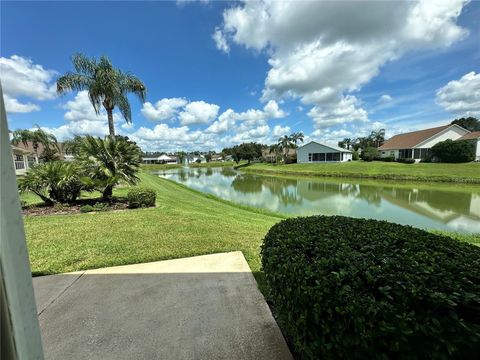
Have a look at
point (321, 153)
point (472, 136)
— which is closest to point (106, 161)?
point (321, 153)

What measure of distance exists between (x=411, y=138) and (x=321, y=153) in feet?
48.1

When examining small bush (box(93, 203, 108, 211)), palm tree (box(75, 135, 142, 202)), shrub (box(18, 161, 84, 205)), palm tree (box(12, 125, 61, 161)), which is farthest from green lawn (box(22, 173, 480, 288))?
palm tree (box(12, 125, 61, 161))

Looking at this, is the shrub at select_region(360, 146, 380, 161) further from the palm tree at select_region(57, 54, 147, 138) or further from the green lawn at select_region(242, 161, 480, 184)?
the palm tree at select_region(57, 54, 147, 138)

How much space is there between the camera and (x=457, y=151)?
29.5m

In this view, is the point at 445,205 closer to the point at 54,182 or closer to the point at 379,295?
the point at 379,295

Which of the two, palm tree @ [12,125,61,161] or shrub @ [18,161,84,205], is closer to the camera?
shrub @ [18,161,84,205]

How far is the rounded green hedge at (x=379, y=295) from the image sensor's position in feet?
3.91

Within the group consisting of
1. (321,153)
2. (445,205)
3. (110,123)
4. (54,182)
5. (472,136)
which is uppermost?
(110,123)

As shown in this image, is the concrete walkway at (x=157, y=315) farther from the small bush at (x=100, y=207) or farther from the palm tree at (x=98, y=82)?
the palm tree at (x=98, y=82)

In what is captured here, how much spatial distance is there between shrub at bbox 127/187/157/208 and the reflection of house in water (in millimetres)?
11782

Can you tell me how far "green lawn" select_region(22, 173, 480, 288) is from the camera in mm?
4129

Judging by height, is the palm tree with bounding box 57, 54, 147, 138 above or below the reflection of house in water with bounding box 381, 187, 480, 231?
above

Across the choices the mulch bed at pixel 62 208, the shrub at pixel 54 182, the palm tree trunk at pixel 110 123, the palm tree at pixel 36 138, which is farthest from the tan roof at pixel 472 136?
the palm tree at pixel 36 138

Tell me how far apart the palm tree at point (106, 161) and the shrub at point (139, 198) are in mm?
443
